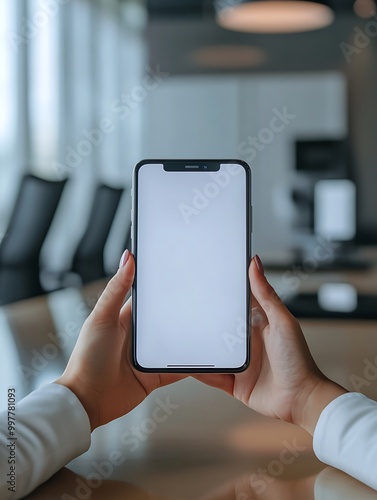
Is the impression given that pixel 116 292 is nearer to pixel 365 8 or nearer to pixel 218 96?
pixel 218 96

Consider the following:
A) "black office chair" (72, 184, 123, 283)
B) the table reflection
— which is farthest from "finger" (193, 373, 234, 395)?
"black office chair" (72, 184, 123, 283)

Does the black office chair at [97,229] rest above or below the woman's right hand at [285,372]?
below

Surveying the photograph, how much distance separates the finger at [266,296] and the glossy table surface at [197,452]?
75mm

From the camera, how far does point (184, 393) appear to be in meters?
0.61

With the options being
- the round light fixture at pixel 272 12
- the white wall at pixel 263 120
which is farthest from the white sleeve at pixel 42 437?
the white wall at pixel 263 120

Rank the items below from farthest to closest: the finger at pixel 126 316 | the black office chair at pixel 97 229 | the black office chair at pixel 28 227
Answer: the black office chair at pixel 97 229, the black office chair at pixel 28 227, the finger at pixel 126 316

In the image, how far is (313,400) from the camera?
0.47m

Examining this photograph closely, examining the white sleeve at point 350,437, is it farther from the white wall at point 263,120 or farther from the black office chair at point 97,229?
the white wall at point 263,120

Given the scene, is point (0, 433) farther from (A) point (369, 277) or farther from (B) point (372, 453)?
(A) point (369, 277)

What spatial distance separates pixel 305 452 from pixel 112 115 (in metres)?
4.24

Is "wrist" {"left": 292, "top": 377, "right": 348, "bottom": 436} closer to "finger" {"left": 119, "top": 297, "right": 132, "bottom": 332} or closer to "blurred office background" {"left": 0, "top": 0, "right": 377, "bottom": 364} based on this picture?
"finger" {"left": 119, "top": 297, "right": 132, "bottom": 332}

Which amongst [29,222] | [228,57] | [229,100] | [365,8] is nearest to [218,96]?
[229,100]

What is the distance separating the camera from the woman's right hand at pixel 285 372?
48 centimetres

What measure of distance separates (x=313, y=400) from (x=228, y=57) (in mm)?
3948
